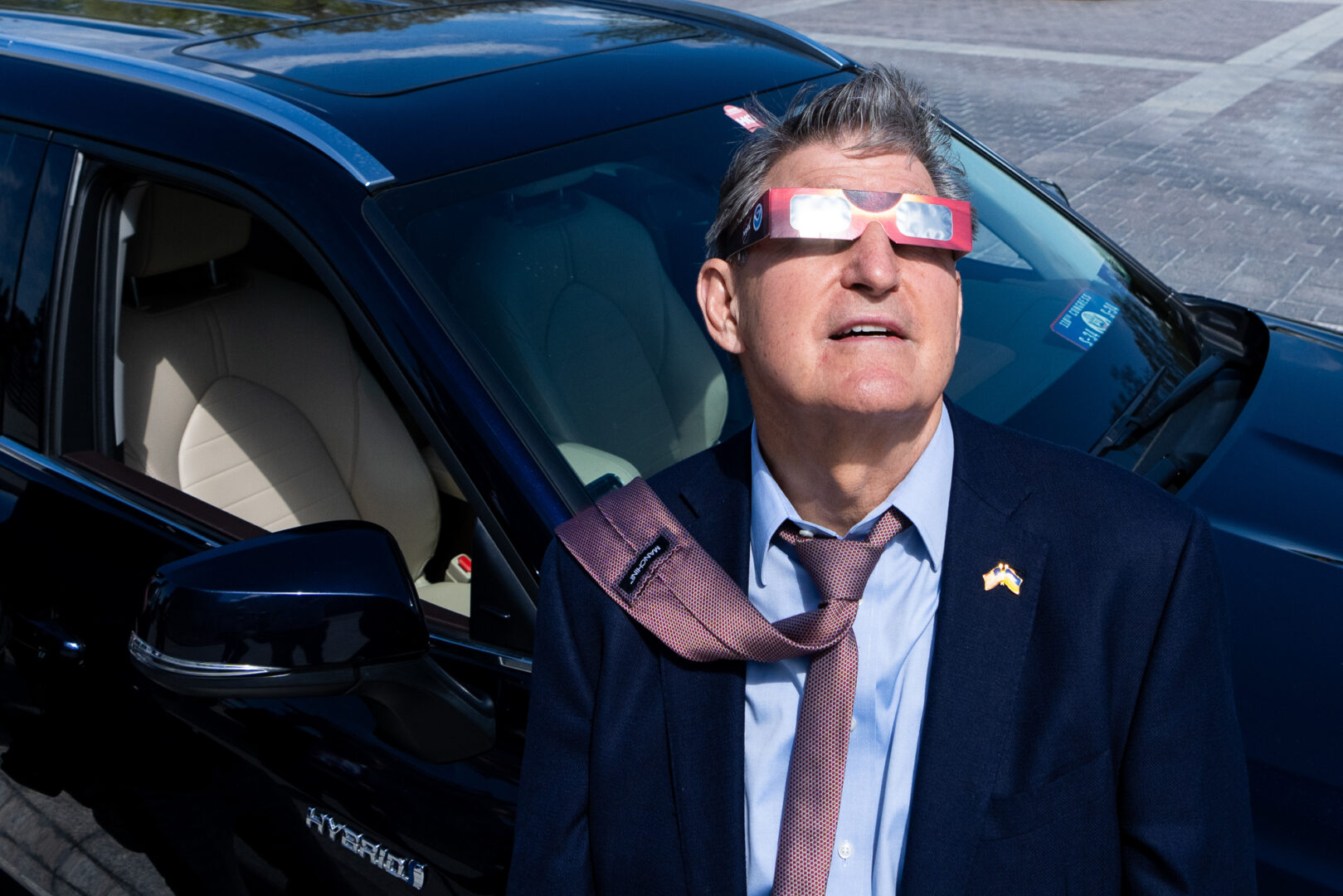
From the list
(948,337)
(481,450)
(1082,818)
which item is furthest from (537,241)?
(1082,818)

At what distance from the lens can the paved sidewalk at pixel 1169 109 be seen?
7.32 metres

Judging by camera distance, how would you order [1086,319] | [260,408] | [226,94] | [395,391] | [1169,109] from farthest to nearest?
[1169,109] < [260,408] < [1086,319] < [395,391] < [226,94]

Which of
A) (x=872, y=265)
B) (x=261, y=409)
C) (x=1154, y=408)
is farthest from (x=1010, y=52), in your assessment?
(x=872, y=265)

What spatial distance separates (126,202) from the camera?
7.77ft

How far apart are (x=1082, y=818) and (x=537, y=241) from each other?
132cm

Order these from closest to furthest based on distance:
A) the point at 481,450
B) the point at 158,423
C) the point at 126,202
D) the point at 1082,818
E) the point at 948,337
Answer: the point at 1082,818 → the point at 948,337 → the point at 481,450 → the point at 126,202 → the point at 158,423

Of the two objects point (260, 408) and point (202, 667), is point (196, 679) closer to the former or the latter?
point (202, 667)

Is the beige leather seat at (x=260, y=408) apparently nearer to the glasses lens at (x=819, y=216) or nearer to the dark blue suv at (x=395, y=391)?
the dark blue suv at (x=395, y=391)

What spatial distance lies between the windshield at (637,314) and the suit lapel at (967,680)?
2.23 feet

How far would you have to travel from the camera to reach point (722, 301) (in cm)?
A: 162

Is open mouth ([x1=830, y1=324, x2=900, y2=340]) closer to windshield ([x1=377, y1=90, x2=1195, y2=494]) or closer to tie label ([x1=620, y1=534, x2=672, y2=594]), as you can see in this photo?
tie label ([x1=620, y1=534, x2=672, y2=594])

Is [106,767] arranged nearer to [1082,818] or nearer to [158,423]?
[158,423]

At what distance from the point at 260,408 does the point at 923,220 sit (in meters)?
1.95

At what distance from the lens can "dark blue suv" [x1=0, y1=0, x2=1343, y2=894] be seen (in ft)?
5.95
